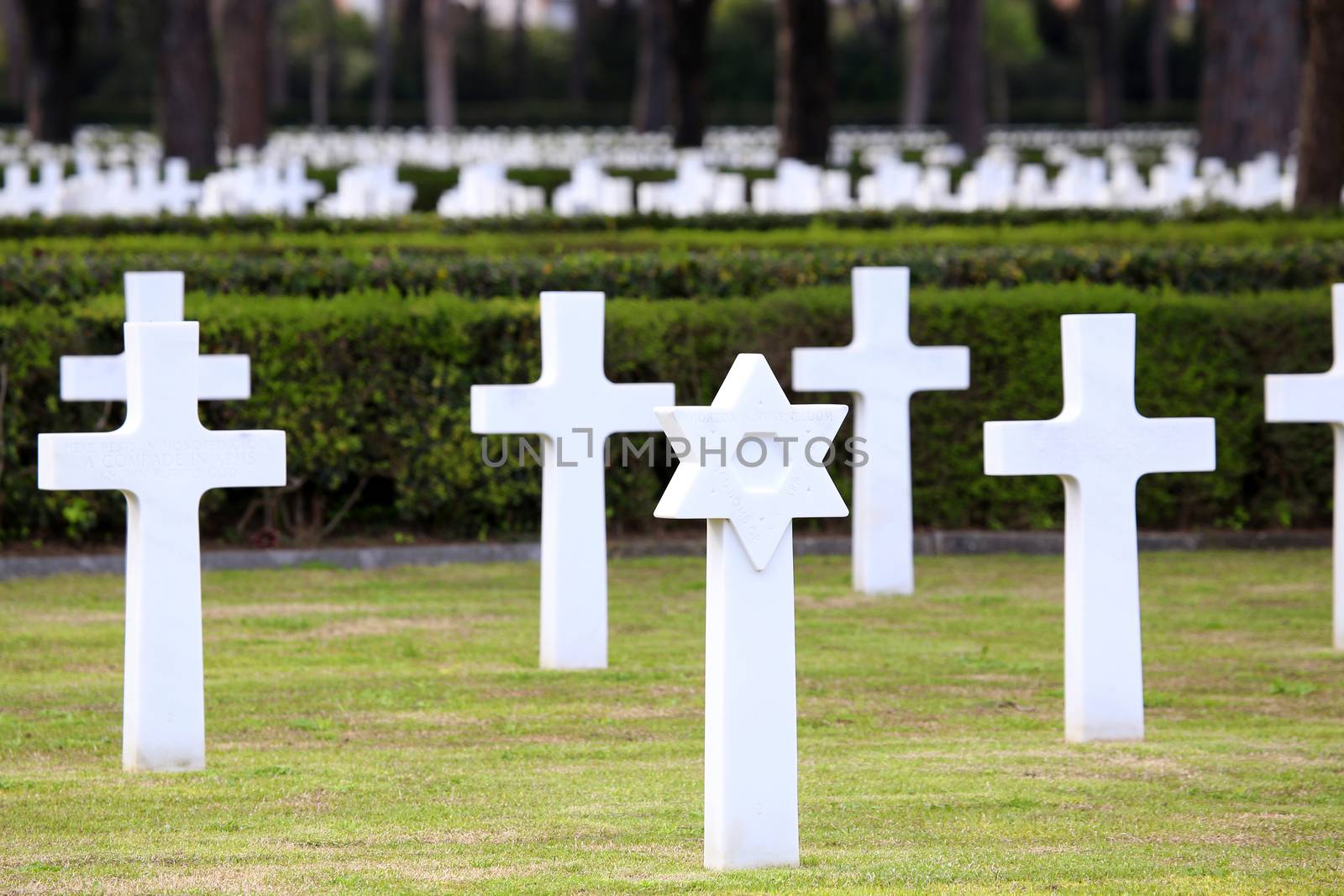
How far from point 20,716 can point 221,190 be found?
14.6 meters

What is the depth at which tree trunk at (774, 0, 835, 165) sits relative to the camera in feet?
77.7

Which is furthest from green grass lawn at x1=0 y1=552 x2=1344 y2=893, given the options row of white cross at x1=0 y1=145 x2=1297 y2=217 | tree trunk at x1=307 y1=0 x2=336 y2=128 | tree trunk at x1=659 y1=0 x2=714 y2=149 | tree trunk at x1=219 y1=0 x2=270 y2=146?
tree trunk at x1=307 y1=0 x2=336 y2=128

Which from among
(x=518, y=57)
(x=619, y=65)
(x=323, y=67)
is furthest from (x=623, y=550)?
(x=518, y=57)

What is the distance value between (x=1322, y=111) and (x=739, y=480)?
1221cm

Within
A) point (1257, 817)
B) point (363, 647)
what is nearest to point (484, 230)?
point (363, 647)

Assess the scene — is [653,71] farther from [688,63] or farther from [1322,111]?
[1322,111]

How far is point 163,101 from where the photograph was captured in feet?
82.4

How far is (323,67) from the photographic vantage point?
5859 centimetres

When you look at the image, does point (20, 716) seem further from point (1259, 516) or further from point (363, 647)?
point (1259, 516)

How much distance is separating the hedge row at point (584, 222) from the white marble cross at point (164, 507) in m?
8.91

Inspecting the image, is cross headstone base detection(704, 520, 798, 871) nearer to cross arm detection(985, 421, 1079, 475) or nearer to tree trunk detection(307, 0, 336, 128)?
cross arm detection(985, 421, 1079, 475)

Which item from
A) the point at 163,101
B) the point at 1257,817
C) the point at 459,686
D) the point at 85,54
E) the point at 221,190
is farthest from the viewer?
the point at 85,54

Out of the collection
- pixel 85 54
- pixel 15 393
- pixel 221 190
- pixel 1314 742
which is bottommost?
pixel 1314 742

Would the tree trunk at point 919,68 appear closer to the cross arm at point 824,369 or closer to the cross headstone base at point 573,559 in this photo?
the cross arm at point 824,369
